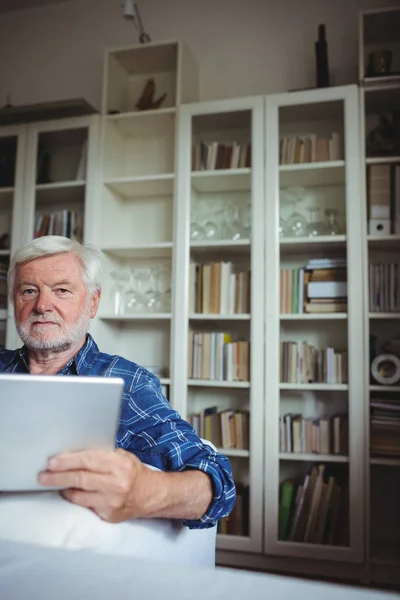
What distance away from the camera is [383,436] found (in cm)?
226

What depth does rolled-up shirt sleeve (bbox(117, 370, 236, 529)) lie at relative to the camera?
1.05m

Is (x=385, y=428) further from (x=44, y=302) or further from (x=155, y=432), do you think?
(x=44, y=302)

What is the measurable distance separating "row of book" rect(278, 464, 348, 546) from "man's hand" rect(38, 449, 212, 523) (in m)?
1.47

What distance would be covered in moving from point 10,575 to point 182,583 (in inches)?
8.2

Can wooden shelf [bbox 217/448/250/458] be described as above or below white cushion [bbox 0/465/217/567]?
below

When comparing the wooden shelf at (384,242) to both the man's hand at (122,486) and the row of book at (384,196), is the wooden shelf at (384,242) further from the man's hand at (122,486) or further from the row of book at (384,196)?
the man's hand at (122,486)

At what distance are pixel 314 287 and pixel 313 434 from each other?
0.68m

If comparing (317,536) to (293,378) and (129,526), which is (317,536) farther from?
(129,526)

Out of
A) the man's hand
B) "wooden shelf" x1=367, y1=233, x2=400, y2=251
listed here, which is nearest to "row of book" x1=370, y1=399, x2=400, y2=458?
"wooden shelf" x1=367, y1=233, x2=400, y2=251

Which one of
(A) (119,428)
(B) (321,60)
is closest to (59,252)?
(A) (119,428)

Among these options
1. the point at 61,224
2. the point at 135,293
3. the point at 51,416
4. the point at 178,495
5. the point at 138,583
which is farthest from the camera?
the point at 61,224

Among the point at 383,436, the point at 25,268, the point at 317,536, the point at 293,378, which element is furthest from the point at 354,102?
the point at 317,536

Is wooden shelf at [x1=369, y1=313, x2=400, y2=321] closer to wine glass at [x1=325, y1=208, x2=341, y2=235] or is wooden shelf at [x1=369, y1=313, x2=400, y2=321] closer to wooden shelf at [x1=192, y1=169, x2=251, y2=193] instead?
wine glass at [x1=325, y1=208, x2=341, y2=235]

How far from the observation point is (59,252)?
1.52m
